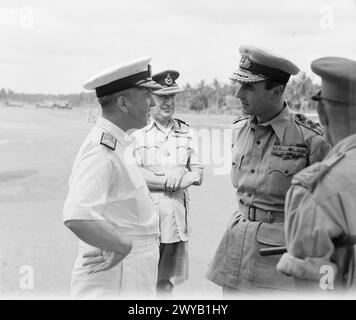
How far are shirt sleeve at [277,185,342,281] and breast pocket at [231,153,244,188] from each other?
3.69ft

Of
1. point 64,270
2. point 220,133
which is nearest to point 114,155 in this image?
point 220,133

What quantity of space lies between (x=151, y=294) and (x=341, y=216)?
996 mm

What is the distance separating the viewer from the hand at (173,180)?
4020 millimetres

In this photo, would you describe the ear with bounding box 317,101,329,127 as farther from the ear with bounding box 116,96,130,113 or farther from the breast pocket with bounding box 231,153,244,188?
the breast pocket with bounding box 231,153,244,188

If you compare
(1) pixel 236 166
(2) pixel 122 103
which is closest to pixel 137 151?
(1) pixel 236 166

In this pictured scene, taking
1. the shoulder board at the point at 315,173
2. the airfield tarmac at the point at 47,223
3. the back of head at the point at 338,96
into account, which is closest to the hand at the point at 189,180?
the airfield tarmac at the point at 47,223

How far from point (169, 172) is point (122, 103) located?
65.3 inches

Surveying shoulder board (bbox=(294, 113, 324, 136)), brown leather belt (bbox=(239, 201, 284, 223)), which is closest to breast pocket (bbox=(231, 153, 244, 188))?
brown leather belt (bbox=(239, 201, 284, 223))

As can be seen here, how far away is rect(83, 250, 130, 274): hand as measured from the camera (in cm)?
229

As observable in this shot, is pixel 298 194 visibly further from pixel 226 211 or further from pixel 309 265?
pixel 226 211

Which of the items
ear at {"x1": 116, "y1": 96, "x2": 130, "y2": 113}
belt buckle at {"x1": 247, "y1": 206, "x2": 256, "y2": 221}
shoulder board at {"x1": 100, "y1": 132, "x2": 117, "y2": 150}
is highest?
ear at {"x1": 116, "y1": 96, "x2": 130, "y2": 113}

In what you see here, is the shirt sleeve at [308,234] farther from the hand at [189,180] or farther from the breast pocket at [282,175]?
the hand at [189,180]

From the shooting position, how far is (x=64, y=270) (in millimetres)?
5023

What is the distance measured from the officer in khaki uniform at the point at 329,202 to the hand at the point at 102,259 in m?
0.67
